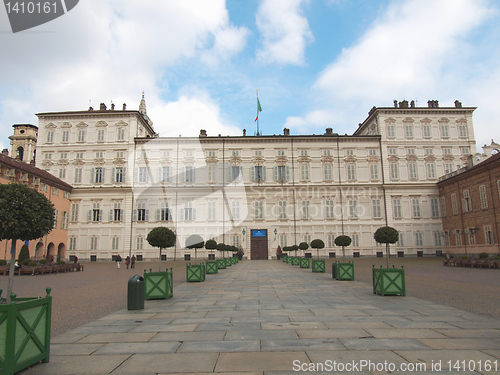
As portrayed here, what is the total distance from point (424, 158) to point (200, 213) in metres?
30.8

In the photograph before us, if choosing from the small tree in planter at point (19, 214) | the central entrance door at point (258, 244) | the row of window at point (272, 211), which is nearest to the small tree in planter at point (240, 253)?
the central entrance door at point (258, 244)

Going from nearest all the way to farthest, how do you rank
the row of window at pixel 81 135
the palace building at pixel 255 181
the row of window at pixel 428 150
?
1. the palace building at pixel 255 181
2. the row of window at pixel 428 150
3. the row of window at pixel 81 135

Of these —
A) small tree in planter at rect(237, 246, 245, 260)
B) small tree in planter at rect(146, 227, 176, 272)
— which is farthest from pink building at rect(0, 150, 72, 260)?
small tree in planter at rect(237, 246, 245, 260)

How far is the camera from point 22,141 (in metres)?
73.4

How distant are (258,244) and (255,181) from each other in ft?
27.4

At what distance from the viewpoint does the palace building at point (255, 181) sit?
45594mm

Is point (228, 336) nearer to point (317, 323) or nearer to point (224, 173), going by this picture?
point (317, 323)

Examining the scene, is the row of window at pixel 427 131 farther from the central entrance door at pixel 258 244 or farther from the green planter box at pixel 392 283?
the green planter box at pixel 392 283

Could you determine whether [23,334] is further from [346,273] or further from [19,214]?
[346,273]

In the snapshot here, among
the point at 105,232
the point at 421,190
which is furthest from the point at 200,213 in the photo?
the point at 421,190

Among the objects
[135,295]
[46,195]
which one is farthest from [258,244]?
[135,295]

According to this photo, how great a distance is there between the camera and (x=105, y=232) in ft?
150

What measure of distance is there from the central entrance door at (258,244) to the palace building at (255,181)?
131 mm

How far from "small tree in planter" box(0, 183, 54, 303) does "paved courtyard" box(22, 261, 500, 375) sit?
284cm
